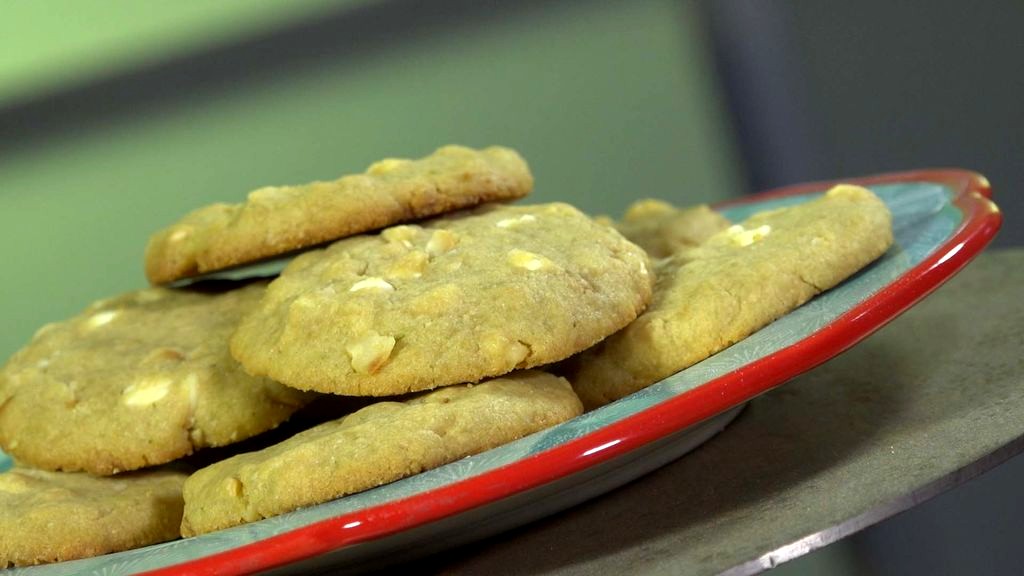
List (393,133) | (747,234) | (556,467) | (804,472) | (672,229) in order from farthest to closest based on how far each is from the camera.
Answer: (393,133) → (672,229) → (747,234) → (804,472) → (556,467)

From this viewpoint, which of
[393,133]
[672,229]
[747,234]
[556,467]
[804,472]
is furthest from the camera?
[393,133]

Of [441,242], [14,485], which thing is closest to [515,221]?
[441,242]

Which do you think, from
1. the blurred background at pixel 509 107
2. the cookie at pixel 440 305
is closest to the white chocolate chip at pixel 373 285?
the cookie at pixel 440 305

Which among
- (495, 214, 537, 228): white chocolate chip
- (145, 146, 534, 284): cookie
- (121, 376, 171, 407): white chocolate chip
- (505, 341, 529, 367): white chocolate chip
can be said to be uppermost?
(145, 146, 534, 284): cookie

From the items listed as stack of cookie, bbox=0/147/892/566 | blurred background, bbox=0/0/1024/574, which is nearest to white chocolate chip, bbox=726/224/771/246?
stack of cookie, bbox=0/147/892/566

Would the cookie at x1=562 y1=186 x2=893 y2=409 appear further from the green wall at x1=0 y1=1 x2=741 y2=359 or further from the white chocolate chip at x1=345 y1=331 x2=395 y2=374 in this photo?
the green wall at x1=0 y1=1 x2=741 y2=359

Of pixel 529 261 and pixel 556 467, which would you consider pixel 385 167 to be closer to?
pixel 529 261

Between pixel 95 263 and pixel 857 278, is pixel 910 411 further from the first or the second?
pixel 95 263

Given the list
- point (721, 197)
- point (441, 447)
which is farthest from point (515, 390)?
point (721, 197)
